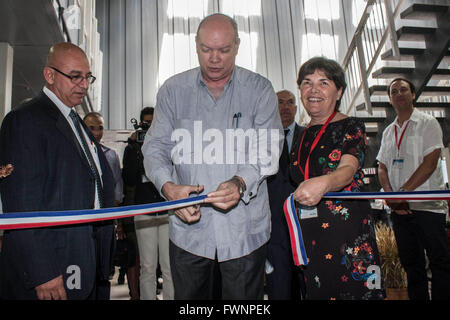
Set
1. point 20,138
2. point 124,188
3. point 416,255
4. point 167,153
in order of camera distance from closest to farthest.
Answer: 1. point 20,138
2. point 167,153
3. point 416,255
4. point 124,188

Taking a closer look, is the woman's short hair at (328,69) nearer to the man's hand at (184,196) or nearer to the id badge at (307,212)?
the id badge at (307,212)

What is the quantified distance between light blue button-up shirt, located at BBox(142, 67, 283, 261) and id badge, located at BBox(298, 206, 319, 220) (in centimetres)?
15

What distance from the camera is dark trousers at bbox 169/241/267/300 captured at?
1.42m

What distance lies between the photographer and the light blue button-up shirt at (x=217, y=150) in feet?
4.76

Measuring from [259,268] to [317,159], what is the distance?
0.53 metres

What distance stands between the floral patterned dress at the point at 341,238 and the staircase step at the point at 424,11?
3851mm

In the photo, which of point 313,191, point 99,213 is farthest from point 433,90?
point 99,213

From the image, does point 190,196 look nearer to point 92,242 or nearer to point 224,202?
point 224,202

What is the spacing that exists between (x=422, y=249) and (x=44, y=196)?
8.30 feet

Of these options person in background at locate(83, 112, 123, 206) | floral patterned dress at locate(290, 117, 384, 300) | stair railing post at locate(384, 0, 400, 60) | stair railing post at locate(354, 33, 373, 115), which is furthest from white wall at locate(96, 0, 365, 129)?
floral patterned dress at locate(290, 117, 384, 300)

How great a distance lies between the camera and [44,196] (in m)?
1.37

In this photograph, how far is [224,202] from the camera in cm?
133

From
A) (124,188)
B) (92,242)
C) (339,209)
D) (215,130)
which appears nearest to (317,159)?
(339,209)
